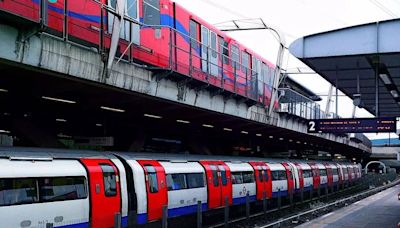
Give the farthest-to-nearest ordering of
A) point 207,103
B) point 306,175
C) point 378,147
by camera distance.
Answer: point 378,147
point 306,175
point 207,103

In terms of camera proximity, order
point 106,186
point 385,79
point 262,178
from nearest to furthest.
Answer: point 106,186
point 385,79
point 262,178

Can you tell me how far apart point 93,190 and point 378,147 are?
90.6m

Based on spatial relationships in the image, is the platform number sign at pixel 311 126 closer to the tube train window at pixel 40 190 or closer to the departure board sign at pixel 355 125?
the departure board sign at pixel 355 125

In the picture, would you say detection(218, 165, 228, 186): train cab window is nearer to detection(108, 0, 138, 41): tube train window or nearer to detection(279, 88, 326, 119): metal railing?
detection(108, 0, 138, 41): tube train window

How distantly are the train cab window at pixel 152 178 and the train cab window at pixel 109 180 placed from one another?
5.30 feet

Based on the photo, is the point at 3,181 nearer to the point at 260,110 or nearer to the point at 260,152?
the point at 260,110

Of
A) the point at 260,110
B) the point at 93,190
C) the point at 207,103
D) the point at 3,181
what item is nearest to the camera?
the point at 3,181

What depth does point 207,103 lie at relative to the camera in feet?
59.3

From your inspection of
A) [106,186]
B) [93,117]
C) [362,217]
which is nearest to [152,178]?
[106,186]

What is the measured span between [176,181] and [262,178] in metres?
8.25

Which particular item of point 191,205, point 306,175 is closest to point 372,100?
point 306,175

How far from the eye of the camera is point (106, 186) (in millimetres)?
11742

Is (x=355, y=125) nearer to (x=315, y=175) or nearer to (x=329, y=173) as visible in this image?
(x=315, y=175)

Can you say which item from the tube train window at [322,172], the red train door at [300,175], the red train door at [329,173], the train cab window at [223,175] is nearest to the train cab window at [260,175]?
the train cab window at [223,175]
